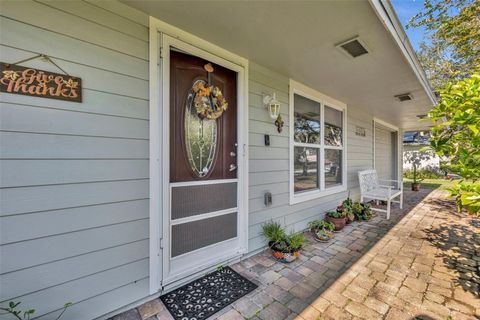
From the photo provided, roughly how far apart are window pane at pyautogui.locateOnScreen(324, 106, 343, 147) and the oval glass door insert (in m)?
2.62

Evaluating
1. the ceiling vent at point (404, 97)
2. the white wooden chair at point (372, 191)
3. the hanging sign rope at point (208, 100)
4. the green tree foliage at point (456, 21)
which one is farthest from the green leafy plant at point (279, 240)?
the ceiling vent at point (404, 97)

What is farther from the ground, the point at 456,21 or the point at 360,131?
the point at 456,21

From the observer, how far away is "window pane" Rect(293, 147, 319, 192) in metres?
3.34

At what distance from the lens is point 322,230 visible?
3129 mm

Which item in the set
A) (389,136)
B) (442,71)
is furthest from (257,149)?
(442,71)

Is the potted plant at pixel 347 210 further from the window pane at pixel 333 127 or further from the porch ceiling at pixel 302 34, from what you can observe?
the porch ceiling at pixel 302 34

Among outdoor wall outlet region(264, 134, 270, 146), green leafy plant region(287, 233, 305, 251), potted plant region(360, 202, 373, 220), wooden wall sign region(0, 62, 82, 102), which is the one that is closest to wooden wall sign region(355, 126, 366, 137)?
potted plant region(360, 202, 373, 220)

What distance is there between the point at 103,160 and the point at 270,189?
196 cm

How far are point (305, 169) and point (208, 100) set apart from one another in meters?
2.15

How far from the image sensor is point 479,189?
126cm

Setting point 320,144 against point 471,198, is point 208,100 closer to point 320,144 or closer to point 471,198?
point 471,198

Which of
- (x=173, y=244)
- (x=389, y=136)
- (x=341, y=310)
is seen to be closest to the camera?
(x=341, y=310)

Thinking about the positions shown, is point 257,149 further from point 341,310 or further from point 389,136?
point 389,136

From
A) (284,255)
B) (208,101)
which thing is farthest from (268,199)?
(208,101)
